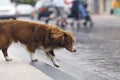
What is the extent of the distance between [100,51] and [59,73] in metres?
4.48

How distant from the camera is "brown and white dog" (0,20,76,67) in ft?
36.3

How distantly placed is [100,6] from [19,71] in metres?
45.9

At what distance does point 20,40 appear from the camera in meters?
11.6

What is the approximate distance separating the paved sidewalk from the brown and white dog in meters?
0.45

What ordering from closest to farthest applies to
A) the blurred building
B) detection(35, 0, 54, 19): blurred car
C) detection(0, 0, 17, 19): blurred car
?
detection(0, 0, 17, 19): blurred car → detection(35, 0, 54, 19): blurred car → the blurred building

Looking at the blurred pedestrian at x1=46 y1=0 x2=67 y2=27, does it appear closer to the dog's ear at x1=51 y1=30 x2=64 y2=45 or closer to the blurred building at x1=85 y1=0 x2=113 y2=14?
the dog's ear at x1=51 y1=30 x2=64 y2=45

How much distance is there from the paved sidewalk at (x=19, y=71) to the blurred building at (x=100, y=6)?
4098cm

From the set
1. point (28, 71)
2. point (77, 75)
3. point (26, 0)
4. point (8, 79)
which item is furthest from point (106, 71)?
point (26, 0)

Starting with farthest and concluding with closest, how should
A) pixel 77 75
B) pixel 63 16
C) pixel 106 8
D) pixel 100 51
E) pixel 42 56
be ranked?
pixel 106 8, pixel 63 16, pixel 100 51, pixel 42 56, pixel 77 75

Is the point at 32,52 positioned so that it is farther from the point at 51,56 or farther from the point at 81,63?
the point at 81,63

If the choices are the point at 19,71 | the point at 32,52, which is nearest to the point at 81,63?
the point at 32,52

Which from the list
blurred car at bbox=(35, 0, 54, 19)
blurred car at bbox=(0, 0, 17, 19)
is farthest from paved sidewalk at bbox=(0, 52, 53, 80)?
blurred car at bbox=(35, 0, 54, 19)

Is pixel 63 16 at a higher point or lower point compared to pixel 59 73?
lower

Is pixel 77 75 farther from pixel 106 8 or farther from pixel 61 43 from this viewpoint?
pixel 106 8
